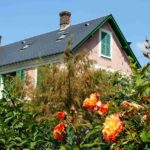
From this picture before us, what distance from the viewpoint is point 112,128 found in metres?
3.24

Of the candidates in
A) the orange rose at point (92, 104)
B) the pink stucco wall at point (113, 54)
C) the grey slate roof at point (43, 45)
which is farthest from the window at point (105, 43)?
the orange rose at point (92, 104)

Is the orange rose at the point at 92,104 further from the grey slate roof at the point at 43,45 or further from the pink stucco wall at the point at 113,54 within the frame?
the pink stucco wall at the point at 113,54

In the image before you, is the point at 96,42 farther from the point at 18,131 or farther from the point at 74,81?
the point at 18,131

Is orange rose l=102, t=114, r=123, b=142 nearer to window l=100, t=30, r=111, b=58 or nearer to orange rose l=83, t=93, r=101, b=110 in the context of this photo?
orange rose l=83, t=93, r=101, b=110

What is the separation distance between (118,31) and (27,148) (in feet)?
77.9

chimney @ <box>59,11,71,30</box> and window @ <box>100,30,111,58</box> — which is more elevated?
chimney @ <box>59,11,71,30</box>

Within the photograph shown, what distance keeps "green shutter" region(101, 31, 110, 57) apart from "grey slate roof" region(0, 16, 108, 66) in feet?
2.87

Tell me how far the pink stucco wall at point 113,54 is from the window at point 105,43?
267mm

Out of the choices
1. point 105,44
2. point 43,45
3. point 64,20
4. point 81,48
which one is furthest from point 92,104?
point 64,20

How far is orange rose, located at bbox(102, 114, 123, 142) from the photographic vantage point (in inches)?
127

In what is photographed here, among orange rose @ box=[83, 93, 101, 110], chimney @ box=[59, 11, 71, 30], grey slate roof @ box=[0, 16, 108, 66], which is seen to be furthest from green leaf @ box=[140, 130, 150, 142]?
chimney @ box=[59, 11, 71, 30]

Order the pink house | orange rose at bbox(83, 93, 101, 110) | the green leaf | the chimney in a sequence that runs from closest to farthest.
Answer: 1. the green leaf
2. orange rose at bbox(83, 93, 101, 110)
3. the pink house
4. the chimney

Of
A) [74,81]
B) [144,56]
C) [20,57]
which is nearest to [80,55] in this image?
[74,81]

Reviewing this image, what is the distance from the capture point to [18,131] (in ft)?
17.2
